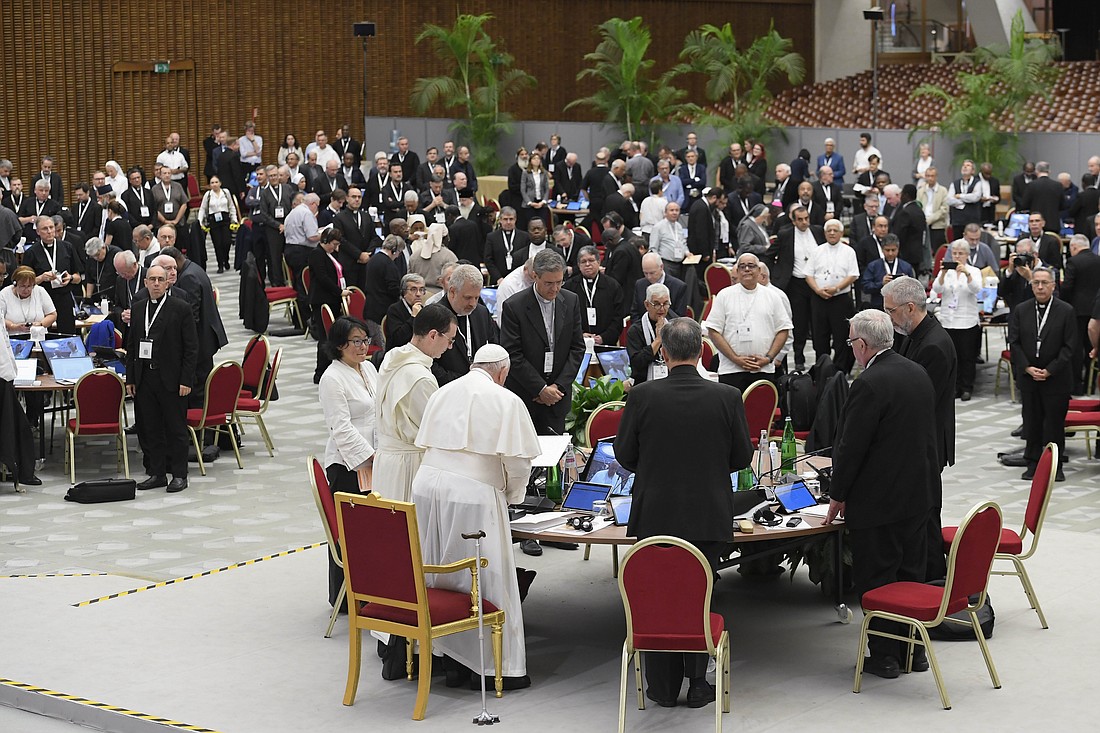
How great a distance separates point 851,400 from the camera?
20.0 feet

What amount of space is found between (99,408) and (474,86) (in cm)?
1873

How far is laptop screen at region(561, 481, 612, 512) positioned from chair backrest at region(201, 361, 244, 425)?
466 cm

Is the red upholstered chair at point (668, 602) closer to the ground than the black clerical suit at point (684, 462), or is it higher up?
closer to the ground

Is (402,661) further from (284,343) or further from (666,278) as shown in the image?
(284,343)

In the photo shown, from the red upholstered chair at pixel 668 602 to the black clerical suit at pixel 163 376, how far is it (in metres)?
5.38

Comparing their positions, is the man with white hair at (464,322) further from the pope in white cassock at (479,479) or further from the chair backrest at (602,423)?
the pope in white cassock at (479,479)

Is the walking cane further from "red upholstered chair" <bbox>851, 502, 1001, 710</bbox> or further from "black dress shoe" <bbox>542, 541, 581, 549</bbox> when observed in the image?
"black dress shoe" <bbox>542, 541, 581, 549</bbox>

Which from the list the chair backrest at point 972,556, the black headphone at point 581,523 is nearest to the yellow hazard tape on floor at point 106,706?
the black headphone at point 581,523

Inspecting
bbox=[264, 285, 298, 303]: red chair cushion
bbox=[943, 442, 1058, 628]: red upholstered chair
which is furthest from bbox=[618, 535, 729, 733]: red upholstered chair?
bbox=[264, 285, 298, 303]: red chair cushion

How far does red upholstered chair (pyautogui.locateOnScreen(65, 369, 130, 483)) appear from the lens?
→ 10.3 metres

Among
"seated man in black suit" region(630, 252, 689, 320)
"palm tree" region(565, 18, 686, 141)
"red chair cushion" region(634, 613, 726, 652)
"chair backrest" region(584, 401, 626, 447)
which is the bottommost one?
"red chair cushion" region(634, 613, 726, 652)

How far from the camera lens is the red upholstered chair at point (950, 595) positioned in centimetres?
581

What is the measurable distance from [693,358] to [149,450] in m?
5.61

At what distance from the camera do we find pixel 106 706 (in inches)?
237
